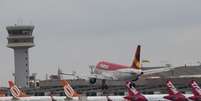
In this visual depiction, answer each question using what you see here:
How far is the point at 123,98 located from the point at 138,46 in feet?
154

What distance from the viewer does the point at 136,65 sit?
194 meters

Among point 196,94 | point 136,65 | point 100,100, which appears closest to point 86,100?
point 100,100

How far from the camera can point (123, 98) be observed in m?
152

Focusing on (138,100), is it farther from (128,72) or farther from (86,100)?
(128,72)

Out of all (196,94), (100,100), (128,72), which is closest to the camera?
(196,94)

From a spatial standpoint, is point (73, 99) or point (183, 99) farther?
point (73, 99)

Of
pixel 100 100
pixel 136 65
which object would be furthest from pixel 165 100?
pixel 136 65

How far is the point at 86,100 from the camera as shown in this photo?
6122 inches

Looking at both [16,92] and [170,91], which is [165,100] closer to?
[170,91]

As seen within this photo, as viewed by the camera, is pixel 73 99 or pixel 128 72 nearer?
pixel 73 99

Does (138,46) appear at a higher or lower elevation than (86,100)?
higher

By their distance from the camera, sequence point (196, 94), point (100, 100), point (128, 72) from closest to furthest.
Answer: point (196, 94) < point (100, 100) < point (128, 72)

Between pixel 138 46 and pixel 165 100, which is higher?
pixel 138 46

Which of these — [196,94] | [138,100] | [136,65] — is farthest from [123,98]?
[136,65]
